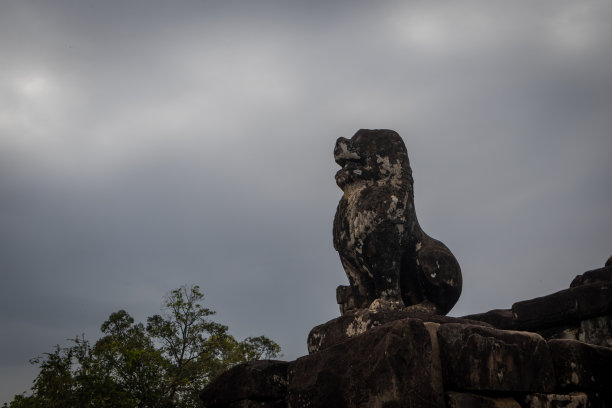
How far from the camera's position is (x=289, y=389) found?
4.30m

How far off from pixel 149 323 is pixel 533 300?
18.3m

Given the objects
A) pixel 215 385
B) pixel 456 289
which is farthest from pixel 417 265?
pixel 215 385

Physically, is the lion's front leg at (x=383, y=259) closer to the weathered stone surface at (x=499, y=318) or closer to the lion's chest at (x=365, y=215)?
the lion's chest at (x=365, y=215)

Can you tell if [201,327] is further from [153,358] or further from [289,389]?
[289,389]

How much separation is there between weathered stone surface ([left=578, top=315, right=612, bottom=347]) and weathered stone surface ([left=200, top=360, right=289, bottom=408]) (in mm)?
3138

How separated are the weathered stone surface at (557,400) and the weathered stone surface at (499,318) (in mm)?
2273

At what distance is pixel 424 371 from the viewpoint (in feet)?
11.5

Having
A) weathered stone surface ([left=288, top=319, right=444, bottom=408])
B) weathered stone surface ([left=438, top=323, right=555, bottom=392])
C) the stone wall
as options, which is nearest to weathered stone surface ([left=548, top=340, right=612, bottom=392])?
the stone wall

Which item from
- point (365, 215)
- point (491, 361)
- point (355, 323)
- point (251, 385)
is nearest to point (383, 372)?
point (491, 361)

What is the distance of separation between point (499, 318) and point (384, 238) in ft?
6.57

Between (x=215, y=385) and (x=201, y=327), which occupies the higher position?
(x=201, y=327)

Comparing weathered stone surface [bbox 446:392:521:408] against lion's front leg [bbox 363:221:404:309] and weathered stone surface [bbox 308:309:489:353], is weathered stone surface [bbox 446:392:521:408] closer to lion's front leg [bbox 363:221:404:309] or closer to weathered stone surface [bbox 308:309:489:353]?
weathered stone surface [bbox 308:309:489:353]

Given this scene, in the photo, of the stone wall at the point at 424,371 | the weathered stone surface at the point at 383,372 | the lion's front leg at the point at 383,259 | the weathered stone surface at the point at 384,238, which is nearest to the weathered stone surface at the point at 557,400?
the stone wall at the point at 424,371

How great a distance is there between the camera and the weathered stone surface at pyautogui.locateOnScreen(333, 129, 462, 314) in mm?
5492
